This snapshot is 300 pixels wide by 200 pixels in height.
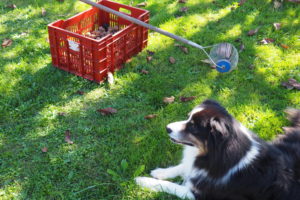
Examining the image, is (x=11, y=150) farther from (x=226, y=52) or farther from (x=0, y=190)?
(x=226, y=52)

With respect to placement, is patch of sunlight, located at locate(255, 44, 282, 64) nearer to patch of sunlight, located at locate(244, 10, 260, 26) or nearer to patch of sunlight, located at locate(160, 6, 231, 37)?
patch of sunlight, located at locate(244, 10, 260, 26)

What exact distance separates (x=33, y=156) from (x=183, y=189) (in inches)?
58.1

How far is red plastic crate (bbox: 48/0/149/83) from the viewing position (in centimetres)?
380

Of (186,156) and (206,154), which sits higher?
(206,154)

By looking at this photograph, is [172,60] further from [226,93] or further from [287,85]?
[287,85]

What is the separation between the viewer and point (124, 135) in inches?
133

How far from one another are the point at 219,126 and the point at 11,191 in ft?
6.16

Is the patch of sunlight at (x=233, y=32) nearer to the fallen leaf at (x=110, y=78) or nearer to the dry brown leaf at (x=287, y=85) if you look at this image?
the dry brown leaf at (x=287, y=85)

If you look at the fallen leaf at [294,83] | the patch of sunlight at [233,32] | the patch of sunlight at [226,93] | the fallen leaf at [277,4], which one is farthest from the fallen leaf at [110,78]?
the fallen leaf at [277,4]

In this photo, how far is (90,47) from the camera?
3.74m

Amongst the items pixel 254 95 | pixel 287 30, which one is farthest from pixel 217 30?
pixel 254 95

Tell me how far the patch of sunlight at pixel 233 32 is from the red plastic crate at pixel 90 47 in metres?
1.21

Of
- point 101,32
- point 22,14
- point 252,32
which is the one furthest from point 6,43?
point 252,32

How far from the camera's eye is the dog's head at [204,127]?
7.34 ft
